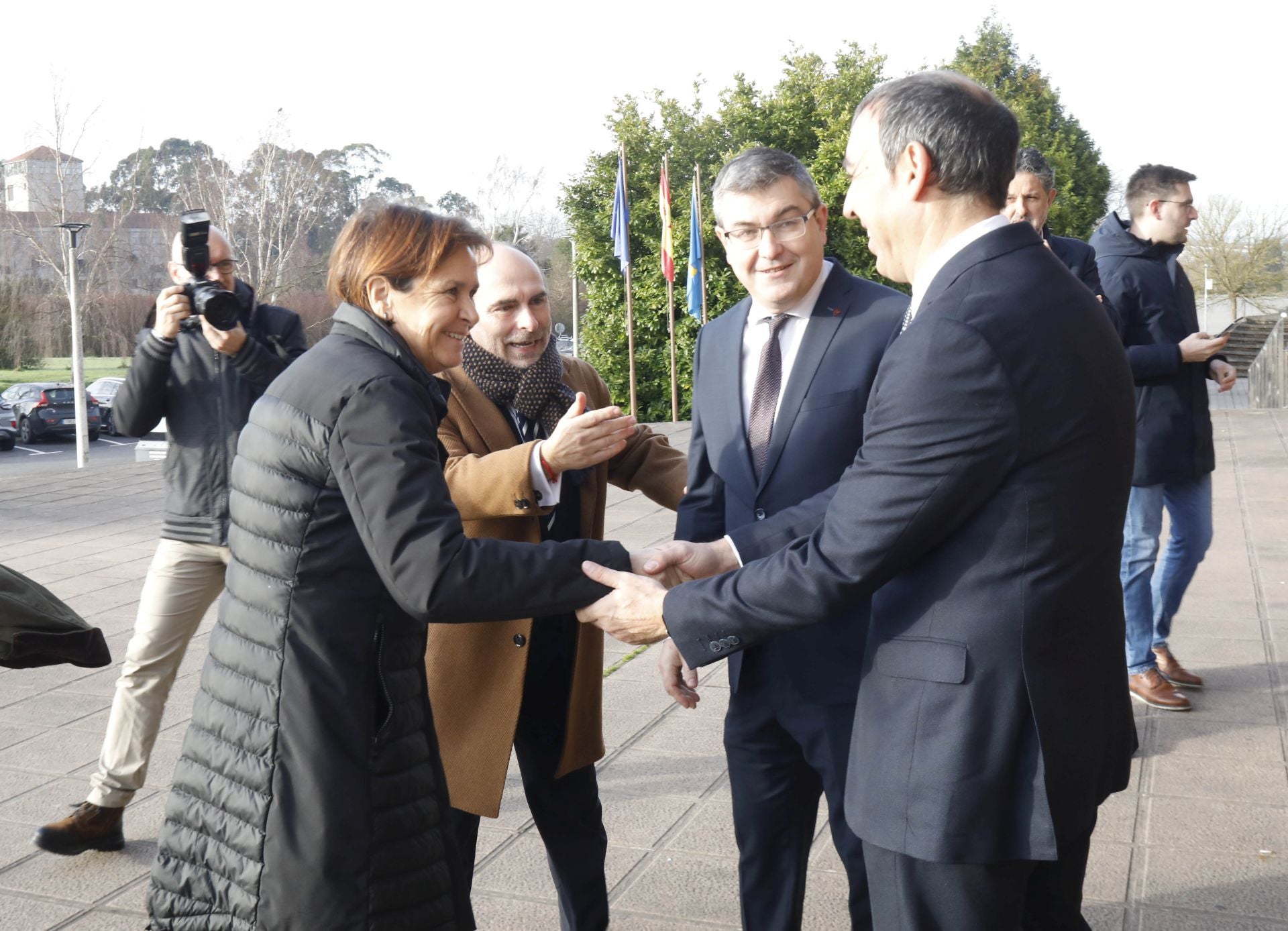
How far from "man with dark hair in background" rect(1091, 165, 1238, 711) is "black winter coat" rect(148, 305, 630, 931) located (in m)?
3.66

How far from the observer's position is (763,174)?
9.99 feet

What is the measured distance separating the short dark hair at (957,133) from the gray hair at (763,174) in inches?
36.7

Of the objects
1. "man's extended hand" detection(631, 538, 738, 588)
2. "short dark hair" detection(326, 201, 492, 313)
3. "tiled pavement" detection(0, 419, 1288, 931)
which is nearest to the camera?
"short dark hair" detection(326, 201, 492, 313)

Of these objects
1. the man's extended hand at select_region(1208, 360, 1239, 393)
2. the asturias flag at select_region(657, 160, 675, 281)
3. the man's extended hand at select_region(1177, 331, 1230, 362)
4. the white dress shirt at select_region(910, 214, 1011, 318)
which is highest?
the asturias flag at select_region(657, 160, 675, 281)

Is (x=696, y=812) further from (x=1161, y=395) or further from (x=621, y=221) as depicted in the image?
(x=621, y=221)

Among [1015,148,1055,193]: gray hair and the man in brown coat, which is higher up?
[1015,148,1055,193]: gray hair

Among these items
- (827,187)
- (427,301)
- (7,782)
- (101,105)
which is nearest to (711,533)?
(427,301)

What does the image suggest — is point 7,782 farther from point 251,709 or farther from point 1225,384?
point 1225,384

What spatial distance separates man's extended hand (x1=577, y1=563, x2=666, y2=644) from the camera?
8.00 feet

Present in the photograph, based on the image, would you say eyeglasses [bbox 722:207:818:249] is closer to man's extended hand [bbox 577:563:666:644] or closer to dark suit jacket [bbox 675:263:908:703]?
dark suit jacket [bbox 675:263:908:703]

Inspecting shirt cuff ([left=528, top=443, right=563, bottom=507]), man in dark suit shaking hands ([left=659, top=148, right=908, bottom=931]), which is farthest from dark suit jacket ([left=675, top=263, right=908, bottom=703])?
shirt cuff ([left=528, top=443, right=563, bottom=507])

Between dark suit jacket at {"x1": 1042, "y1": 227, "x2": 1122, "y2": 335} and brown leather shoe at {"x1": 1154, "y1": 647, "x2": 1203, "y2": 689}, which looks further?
brown leather shoe at {"x1": 1154, "y1": 647, "x2": 1203, "y2": 689}

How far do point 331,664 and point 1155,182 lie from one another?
4275 millimetres

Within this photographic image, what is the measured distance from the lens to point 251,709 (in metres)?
2.21
